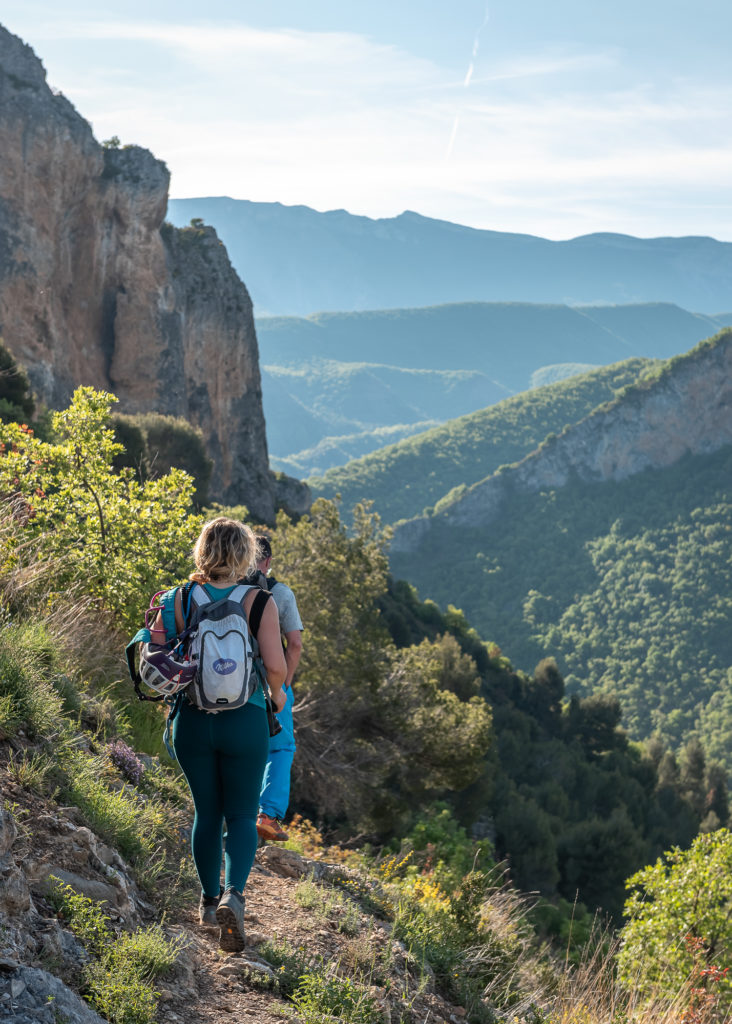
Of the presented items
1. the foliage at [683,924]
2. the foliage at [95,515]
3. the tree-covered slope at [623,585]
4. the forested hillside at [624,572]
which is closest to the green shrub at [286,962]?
the foliage at [95,515]

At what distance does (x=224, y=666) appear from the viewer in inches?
128

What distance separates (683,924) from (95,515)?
20.3 feet

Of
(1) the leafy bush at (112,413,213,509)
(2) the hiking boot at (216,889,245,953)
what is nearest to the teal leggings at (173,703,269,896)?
(2) the hiking boot at (216,889,245,953)

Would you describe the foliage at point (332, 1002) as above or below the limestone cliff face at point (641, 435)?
below

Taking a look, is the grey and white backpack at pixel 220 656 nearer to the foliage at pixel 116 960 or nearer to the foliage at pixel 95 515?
the foliage at pixel 116 960

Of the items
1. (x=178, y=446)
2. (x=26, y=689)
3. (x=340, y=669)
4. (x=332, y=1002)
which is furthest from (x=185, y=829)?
(x=178, y=446)

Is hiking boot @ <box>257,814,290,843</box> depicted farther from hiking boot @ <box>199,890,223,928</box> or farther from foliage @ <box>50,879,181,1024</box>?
foliage @ <box>50,879,181,1024</box>

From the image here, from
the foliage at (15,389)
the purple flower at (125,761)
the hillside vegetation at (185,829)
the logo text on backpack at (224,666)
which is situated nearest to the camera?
the hillside vegetation at (185,829)

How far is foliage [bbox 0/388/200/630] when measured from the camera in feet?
21.5

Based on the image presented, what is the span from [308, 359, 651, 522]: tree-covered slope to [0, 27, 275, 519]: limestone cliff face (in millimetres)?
69381

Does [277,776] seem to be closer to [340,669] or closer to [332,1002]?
[332,1002]

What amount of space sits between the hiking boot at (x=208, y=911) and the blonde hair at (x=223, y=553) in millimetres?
1429

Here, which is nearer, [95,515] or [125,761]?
[125,761]

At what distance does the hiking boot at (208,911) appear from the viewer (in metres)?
3.59
